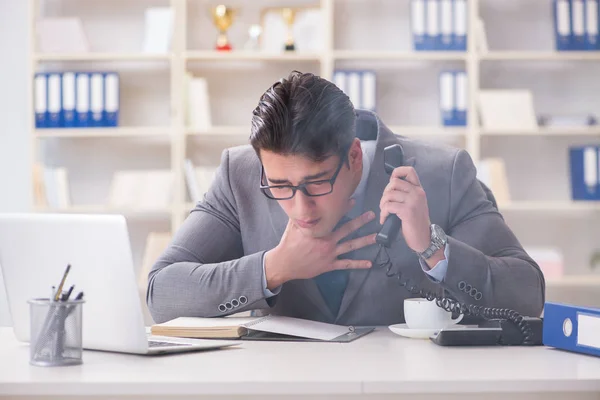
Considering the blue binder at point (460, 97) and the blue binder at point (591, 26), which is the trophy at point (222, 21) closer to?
the blue binder at point (460, 97)

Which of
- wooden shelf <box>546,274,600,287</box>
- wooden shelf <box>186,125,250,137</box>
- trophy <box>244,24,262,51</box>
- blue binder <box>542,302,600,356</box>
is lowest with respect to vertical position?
wooden shelf <box>546,274,600,287</box>

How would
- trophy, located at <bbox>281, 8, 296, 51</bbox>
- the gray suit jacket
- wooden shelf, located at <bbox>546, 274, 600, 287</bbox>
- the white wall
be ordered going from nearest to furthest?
1. the gray suit jacket
2. wooden shelf, located at <bbox>546, 274, 600, 287</bbox>
3. trophy, located at <bbox>281, 8, 296, 51</bbox>
4. the white wall

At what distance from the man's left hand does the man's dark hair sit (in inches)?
6.2

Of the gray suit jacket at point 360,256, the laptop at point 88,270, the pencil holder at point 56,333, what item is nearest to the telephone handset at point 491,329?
the gray suit jacket at point 360,256

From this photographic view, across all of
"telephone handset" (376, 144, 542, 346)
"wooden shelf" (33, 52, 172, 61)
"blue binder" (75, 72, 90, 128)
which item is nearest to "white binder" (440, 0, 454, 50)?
"wooden shelf" (33, 52, 172, 61)

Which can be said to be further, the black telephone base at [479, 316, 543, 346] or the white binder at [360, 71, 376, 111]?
the white binder at [360, 71, 376, 111]

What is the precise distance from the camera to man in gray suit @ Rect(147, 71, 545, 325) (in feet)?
5.90

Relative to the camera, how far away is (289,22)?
4312 millimetres

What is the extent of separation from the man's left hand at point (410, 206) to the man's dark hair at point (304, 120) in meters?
0.16

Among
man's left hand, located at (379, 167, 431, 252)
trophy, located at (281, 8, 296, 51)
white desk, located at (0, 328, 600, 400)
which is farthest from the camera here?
A: trophy, located at (281, 8, 296, 51)

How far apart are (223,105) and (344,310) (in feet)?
8.66

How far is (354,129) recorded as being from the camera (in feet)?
6.35

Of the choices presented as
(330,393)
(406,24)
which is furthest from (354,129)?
(406,24)

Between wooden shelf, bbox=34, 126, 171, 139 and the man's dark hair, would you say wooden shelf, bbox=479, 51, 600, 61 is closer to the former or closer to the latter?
wooden shelf, bbox=34, 126, 171, 139
